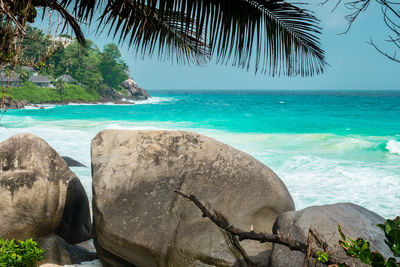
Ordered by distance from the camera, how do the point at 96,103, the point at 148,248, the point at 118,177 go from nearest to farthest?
the point at 148,248 < the point at 118,177 < the point at 96,103

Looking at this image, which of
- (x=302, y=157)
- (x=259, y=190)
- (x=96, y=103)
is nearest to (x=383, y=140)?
(x=302, y=157)

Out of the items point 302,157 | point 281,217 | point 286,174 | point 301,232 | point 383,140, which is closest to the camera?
point 301,232

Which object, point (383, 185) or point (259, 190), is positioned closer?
point (259, 190)

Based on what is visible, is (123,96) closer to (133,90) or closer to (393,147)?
(133,90)

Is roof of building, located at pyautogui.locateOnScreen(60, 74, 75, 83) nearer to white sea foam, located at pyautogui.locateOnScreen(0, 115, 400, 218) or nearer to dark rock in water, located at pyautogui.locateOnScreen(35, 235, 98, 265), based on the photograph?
white sea foam, located at pyautogui.locateOnScreen(0, 115, 400, 218)

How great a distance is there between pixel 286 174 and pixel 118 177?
7.06 meters

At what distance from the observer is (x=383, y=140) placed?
1706cm

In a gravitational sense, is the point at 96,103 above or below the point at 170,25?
below

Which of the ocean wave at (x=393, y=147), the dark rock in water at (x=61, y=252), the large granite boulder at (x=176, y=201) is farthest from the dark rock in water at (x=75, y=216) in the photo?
the ocean wave at (x=393, y=147)

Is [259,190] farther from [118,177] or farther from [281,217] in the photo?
[118,177]

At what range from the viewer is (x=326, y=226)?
109 inches

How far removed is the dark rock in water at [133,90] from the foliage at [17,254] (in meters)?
71.2

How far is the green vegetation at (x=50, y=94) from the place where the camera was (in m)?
52.6

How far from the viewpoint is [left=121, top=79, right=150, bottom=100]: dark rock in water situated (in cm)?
7412
